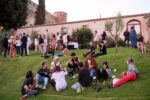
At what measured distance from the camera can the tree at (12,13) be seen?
20656mm

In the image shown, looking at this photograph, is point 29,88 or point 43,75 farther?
point 43,75

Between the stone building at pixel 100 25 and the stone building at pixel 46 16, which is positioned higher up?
the stone building at pixel 46 16

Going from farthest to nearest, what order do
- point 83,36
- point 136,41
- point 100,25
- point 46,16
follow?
point 46,16
point 100,25
point 83,36
point 136,41

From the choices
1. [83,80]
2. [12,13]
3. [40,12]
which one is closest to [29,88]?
[83,80]

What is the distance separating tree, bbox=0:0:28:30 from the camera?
2066 centimetres

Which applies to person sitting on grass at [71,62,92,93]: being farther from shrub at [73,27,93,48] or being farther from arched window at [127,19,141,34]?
arched window at [127,19,141,34]

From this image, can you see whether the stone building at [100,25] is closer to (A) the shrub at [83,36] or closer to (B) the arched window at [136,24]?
(B) the arched window at [136,24]

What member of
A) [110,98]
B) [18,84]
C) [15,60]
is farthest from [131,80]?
[15,60]

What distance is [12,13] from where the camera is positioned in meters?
21.3

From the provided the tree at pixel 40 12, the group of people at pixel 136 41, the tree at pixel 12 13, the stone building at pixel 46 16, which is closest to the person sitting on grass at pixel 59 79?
the group of people at pixel 136 41

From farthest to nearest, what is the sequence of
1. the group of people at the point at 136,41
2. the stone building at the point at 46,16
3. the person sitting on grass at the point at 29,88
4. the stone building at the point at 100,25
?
the stone building at the point at 46,16
the stone building at the point at 100,25
the group of people at the point at 136,41
the person sitting on grass at the point at 29,88

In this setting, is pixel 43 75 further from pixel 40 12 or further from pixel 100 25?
pixel 40 12

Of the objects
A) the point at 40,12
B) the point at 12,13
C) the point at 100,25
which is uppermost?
the point at 40,12

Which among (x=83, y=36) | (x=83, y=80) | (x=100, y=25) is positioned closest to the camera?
(x=83, y=80)
